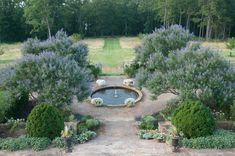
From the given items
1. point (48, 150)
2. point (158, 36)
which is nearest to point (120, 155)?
point (48, 150)

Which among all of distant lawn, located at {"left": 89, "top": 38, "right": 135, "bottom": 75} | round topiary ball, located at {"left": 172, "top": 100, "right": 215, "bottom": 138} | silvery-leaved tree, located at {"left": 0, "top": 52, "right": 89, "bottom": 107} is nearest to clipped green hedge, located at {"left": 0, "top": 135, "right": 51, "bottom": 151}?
silvery-leaved tree, located at {"left": 0, "top": 52, "right": 89, "bottom": 107}

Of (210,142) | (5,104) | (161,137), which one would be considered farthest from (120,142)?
(5,104)

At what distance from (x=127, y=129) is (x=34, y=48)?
924 cm

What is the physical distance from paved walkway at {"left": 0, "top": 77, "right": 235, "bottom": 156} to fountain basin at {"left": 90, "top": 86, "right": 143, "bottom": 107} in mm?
1881

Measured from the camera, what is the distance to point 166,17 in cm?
6075

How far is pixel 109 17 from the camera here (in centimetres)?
6838

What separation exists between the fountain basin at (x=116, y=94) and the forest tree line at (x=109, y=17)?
30.6 m

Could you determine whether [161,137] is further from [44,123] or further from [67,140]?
[44,123]

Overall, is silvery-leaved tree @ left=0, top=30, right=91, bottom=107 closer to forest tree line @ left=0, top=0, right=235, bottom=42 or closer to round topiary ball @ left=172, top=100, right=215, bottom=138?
A: round topiary ball @ left=172, top=100, right=215, bottom=138

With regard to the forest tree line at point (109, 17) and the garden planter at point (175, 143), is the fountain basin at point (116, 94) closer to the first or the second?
the garden planter at point (175, 143)

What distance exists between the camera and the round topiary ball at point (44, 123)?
1542cm

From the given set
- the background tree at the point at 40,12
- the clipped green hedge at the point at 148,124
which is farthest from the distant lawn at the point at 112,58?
the clipped green hedge at the point at 148,124

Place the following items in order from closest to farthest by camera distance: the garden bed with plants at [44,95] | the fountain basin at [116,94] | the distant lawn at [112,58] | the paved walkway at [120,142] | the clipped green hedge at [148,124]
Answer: the paved walkway at [120,142], the garden bed with plants at [44,95], the clipped green hedge at [148,124], the fountain basin at [116,94], the distant lawn at [112,58]

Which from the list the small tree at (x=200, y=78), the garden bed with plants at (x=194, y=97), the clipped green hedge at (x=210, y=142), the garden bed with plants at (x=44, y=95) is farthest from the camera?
the small tree at (x=200, y=78)
